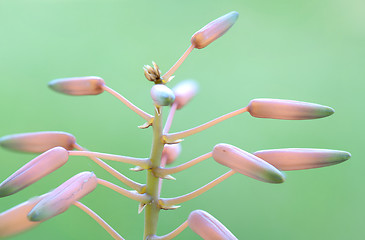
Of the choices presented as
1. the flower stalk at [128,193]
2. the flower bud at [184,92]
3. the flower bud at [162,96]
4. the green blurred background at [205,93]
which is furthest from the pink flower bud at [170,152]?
the green blurred background at [205,93]

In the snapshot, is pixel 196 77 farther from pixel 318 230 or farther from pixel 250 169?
pixel 250 169

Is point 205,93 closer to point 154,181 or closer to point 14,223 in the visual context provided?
point 154,181

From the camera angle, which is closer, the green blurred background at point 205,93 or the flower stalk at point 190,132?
the flower stalk at point 190,132

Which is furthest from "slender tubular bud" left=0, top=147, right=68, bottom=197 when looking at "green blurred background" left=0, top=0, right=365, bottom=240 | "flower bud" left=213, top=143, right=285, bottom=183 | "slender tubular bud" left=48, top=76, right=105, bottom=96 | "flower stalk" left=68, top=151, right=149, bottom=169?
"green blurred background" left=0, top=0, right=365, bottom=240

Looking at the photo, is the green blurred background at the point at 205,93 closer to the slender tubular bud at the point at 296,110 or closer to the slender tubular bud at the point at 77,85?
the slender tubular bud at the point at 77,85

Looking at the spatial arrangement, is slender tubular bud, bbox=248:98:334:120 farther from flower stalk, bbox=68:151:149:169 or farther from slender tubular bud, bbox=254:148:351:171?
flower stalk, bbox=68:151:149:169
